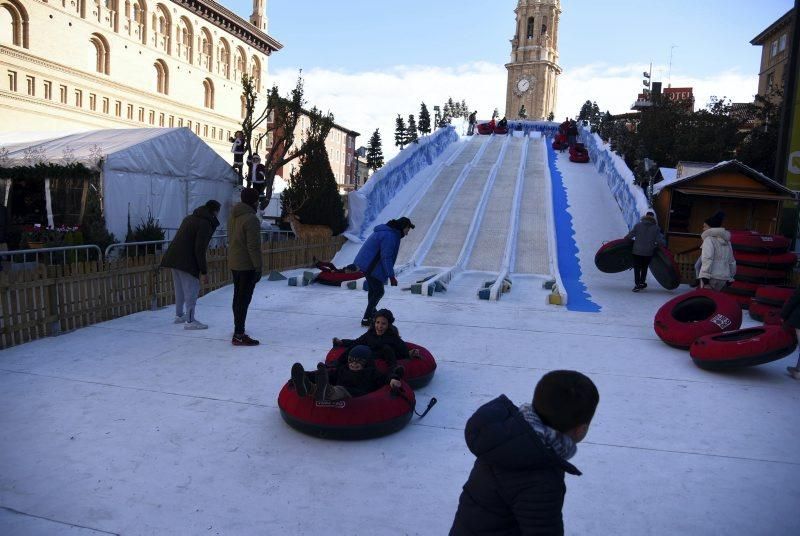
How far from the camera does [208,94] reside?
4503 centimetres

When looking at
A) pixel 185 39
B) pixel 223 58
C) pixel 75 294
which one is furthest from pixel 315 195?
pixel 223 58

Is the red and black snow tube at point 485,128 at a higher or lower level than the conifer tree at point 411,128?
lower

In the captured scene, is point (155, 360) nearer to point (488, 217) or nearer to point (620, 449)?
point (620, 449)

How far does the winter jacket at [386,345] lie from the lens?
5.70 meters

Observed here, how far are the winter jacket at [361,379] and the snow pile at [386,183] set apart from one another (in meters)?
12.5

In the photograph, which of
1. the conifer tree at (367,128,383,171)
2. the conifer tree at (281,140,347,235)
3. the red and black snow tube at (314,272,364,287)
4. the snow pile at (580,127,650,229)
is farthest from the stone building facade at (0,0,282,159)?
the snow pile at (580,127,650,229)

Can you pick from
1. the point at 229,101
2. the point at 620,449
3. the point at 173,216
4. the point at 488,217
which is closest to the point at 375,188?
the point at 488,217

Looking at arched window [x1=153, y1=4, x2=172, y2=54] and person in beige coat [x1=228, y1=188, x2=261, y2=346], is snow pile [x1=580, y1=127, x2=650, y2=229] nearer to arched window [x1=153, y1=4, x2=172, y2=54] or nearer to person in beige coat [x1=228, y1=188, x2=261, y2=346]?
person in beige coat [x1=228, y1=188, x2=261, y2=346]

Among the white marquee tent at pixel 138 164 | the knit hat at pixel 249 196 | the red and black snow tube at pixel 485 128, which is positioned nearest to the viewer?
the knit hat at pixel 249 196

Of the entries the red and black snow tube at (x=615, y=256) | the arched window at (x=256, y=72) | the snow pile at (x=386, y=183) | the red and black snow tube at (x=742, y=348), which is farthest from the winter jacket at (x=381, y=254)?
the arched window at (x=256, y=72)

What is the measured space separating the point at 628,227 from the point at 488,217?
4.05 meters

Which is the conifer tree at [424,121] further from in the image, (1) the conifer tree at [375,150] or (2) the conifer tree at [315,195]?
(2) the conifer tree at [315,195]

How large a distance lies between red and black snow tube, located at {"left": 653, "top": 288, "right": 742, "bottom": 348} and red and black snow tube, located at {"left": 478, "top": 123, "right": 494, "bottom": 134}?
31344 millimetres

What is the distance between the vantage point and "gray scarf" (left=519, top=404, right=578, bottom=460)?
78.1 inches
